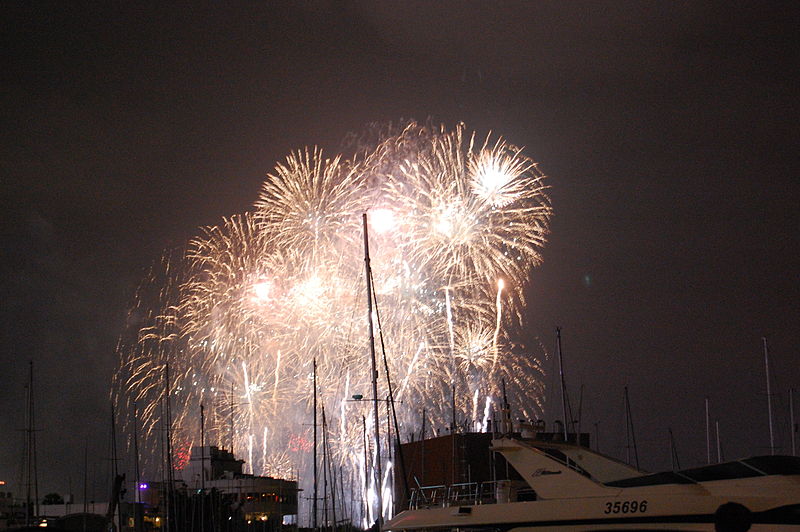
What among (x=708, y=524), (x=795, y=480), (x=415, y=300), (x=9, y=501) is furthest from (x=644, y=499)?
(x=9, y=501)

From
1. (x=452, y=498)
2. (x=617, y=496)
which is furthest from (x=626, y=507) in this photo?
(x=452, y=498)

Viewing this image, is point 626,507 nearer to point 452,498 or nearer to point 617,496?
point 617,496

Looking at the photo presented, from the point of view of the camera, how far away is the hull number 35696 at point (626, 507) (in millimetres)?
15047

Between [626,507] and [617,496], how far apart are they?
1.03 feet

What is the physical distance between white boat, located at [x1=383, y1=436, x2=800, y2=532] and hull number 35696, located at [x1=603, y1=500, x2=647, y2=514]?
0.7 inches

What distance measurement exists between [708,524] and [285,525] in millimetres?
82632

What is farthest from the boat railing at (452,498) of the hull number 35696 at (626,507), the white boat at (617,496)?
the hull number 35696 at (626,507)

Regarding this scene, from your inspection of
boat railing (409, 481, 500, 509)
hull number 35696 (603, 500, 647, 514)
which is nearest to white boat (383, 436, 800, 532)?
hull number 35696 (603, 500, 647, 514)

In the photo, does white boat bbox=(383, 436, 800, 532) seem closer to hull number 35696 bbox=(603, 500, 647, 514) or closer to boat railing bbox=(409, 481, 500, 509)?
hull number 35696 bbox=(603, 500, 647, 514)

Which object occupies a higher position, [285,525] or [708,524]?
[708,524]

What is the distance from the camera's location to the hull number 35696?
15.0 meters

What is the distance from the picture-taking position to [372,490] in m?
55.5

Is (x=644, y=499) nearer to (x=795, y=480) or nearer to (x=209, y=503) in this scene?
(x=795, y=480)

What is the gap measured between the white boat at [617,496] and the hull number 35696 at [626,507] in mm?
17
